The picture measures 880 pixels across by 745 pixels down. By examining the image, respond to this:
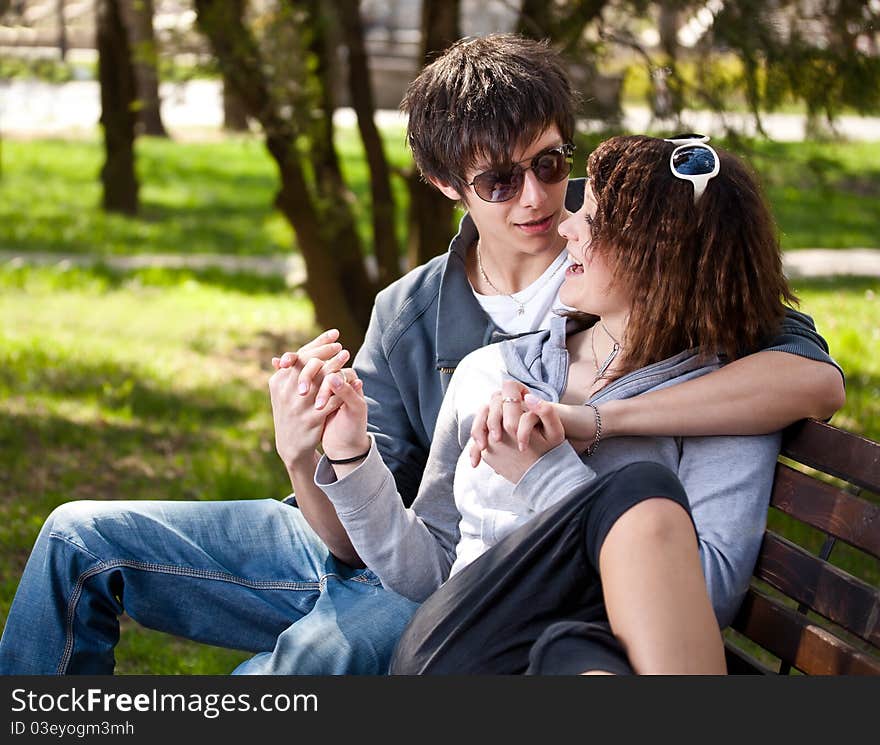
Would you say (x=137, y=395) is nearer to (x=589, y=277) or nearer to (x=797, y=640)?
(x=589, y=277)

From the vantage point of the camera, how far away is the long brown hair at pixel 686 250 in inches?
104

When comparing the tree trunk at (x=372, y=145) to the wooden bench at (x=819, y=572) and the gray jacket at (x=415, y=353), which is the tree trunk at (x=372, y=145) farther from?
the wooden bench at (x=819, y=572)

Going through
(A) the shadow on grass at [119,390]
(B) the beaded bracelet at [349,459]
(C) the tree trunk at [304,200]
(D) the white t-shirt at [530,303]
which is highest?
(D) the white t-shirt at [530,303]

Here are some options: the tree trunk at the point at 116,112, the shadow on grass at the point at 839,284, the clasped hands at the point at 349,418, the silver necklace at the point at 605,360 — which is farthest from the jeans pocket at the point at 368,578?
the tree trunk at the point at 116,112

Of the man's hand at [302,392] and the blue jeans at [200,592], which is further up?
the man's hand at [302,392]

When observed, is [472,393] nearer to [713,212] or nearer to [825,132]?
[713,212]

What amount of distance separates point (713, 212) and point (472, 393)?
0.64 meters

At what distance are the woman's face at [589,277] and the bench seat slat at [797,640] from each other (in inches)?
25.4

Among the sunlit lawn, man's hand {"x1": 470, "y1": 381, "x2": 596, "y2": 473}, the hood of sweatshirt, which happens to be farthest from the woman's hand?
the sunlit lawn

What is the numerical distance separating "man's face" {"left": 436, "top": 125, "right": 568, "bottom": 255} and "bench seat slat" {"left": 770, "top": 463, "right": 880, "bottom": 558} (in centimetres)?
91

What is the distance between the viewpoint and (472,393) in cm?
290

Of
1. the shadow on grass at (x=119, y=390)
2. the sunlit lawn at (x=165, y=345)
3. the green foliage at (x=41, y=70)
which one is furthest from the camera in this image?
the green foliage at (x=41, y=70)

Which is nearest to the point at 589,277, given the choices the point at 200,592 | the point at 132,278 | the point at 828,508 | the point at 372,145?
the point at 828,508

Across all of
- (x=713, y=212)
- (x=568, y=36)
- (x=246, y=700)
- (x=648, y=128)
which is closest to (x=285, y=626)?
(x=246, y=700)
